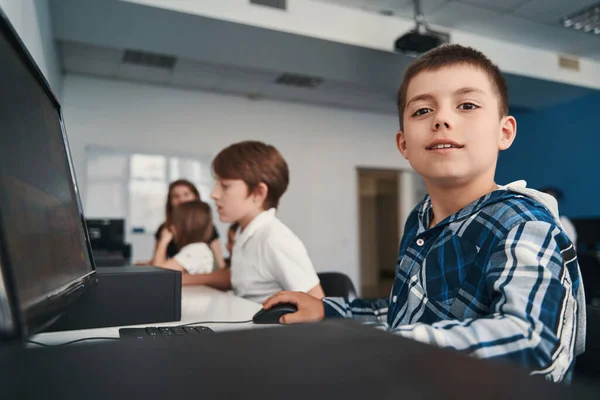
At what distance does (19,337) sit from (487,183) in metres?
0.84

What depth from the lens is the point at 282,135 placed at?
239 inches

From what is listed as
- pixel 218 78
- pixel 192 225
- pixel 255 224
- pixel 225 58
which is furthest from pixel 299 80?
pixel 255 224

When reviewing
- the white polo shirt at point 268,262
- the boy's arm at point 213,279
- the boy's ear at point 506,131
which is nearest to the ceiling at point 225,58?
the boy's arm at point 213,279

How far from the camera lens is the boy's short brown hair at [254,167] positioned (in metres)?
1.77

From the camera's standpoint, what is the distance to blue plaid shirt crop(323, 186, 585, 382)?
556 mm

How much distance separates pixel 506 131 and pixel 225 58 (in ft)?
11.7

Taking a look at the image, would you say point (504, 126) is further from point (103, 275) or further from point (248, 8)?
point (248, 8)

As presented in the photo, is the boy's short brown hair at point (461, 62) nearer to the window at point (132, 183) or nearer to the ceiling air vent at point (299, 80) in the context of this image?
the ceiling air vent at point (299, 80)

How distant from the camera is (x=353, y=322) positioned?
39 centimetres

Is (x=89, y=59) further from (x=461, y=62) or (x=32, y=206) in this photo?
(x=32, y=206)

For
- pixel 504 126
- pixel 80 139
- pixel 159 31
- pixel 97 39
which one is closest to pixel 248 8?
pixel 159 31

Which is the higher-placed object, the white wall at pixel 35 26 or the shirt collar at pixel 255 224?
the white wall at pixel 35 26

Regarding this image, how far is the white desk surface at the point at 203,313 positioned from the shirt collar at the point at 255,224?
223 mm

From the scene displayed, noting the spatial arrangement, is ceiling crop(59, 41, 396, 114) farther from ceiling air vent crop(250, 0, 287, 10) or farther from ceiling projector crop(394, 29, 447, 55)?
ceiling projector crop(394, 29, 447, 55)
